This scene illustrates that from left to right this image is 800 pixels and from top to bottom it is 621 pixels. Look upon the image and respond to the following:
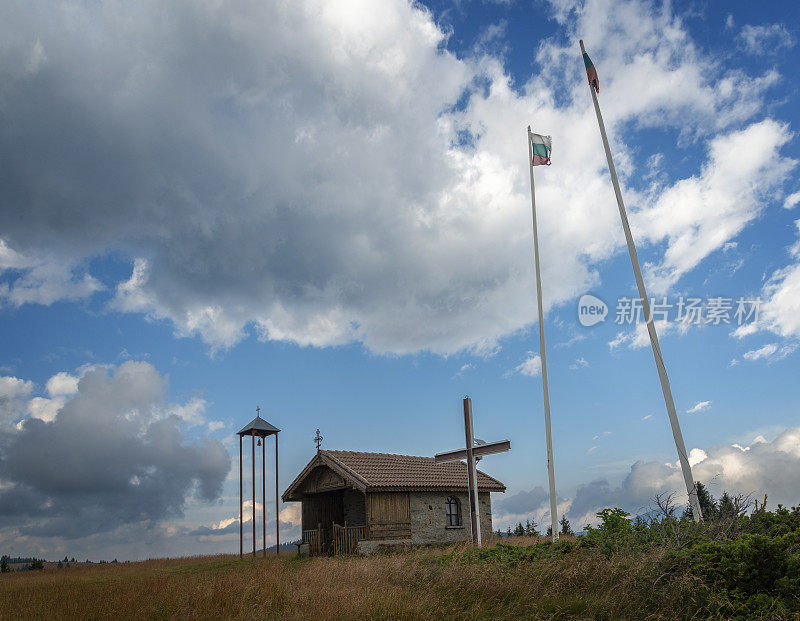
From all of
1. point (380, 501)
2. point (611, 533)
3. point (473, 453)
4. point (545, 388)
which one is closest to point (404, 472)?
point (380, 501)

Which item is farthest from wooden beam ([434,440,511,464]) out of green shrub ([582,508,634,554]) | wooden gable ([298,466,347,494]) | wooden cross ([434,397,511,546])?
wooden gable ([298,466,347,494])

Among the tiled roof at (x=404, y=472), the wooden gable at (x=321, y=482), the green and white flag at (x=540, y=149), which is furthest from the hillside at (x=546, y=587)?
the wooden gable at (x=321, y=482)

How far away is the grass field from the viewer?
10.3m

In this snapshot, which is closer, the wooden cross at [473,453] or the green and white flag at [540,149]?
the wooden cross at [473,453]

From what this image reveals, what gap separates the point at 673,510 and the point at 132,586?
42.4 ft

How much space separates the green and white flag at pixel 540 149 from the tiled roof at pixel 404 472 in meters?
15.5

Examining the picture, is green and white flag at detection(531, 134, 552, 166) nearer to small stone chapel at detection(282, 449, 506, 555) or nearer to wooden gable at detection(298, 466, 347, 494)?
small stone chapel at detection(282, 449, 506, 555)

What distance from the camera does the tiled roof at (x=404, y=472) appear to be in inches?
1056

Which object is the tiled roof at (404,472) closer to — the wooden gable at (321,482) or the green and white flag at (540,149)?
the wooden gable at (321,482)

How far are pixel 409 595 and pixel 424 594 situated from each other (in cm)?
52

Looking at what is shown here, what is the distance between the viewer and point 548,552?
533 inches

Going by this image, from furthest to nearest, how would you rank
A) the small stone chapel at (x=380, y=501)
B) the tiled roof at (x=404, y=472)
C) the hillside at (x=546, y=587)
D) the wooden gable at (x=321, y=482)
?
the wooden gable at (x=321, y=482), the tiled roof at (x=404, y=472), the small stone chapel at (x=380, y=501), the hillside at (x=546, y=587)

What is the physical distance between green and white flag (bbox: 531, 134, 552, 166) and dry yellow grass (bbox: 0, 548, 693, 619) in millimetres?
13936

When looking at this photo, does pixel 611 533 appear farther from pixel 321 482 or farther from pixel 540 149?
pixel 321 482
